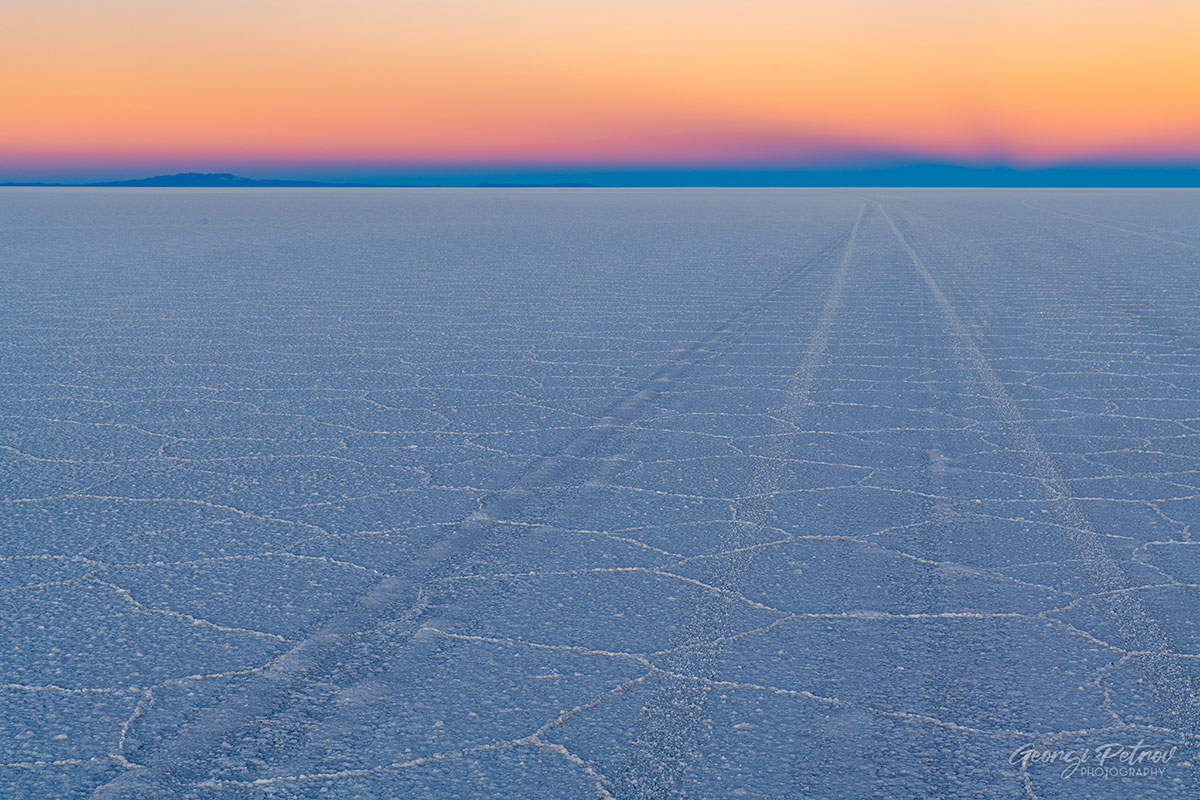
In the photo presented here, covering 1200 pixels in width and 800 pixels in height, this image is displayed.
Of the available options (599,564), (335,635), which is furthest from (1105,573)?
(335,635)

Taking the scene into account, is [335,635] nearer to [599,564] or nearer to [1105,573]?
[599,564]

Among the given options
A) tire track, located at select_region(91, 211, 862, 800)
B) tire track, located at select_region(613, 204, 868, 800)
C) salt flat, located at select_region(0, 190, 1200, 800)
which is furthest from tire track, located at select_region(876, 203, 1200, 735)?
tire track, located at select_region(91, 211, 862, 800)

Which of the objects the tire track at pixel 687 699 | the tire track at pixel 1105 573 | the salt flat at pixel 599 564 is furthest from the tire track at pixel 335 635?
the tire track at pixel 1105 573

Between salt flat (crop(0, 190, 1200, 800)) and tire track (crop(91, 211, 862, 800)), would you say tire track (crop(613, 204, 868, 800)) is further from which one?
tire track (crop(91, 211, 862, 800))

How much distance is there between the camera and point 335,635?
3.23 m

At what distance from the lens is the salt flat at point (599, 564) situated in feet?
8.51

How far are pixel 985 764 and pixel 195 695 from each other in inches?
74.9

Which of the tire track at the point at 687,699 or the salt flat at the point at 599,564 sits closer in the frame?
the tire track at the point at 687,699

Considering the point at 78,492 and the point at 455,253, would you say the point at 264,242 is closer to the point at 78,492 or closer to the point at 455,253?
the point at 455,253

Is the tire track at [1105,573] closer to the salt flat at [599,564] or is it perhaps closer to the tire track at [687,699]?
the salt flat at [599,564]

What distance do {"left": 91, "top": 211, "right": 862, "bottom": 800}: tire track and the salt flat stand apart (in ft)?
0.04

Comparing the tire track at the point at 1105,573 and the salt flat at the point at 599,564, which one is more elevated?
the tire track at the point at 1105,573

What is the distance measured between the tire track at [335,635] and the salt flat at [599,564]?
0.04 feet

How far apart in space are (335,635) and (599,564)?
0.99 m
